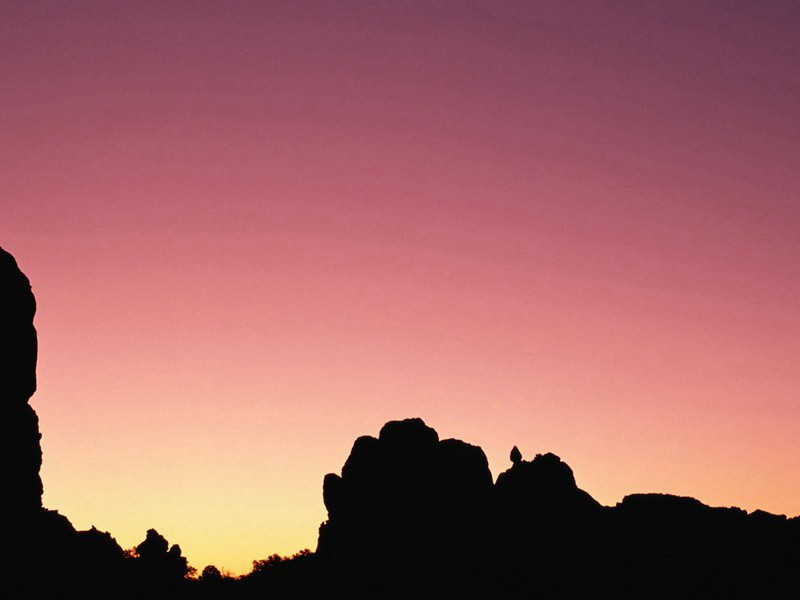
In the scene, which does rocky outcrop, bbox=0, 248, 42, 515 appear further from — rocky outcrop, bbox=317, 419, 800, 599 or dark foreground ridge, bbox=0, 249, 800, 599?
rocky outcrop, bbox=317, 419, 800, 599

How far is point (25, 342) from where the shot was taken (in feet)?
135

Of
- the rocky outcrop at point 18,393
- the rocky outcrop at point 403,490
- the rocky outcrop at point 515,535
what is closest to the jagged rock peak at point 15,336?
the rocky outcrop at point 18,393

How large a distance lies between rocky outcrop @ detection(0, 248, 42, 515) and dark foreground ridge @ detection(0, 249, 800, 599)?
0.34 feet

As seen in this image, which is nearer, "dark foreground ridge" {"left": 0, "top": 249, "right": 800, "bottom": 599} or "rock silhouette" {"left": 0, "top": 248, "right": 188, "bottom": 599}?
"rock silhouette" {"left": 0, "top": 248, "right": 188, "bottom": 599}

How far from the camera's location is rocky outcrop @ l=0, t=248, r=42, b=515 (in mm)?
37938

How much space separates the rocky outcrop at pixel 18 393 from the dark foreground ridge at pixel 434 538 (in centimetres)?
10

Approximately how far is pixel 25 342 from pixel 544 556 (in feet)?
165

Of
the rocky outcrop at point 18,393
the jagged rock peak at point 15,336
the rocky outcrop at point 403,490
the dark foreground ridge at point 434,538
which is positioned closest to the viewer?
the rocky outcrop at point 18,393

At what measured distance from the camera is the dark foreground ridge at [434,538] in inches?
1566

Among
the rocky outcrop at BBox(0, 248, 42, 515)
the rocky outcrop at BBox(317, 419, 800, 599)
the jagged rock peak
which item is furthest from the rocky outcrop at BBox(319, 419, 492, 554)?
the jagged rock peak

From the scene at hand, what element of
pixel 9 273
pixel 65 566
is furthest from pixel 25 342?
pixel 65 566

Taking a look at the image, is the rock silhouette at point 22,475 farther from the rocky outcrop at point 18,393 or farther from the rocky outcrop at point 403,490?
the rocky outcrop at point 403,490

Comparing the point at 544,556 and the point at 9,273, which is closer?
the point at 9,273

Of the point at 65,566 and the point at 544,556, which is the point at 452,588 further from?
the point at 65,566
